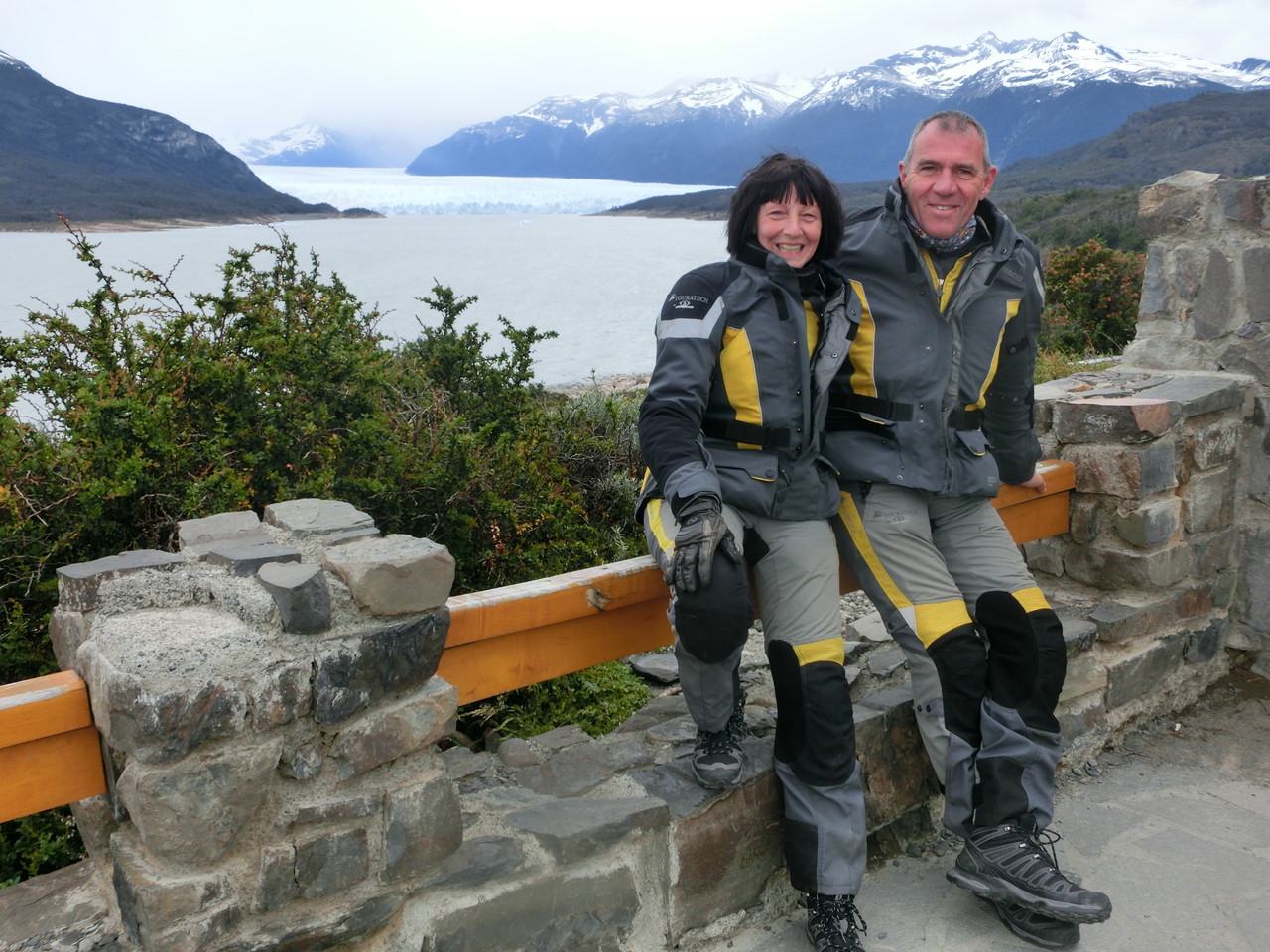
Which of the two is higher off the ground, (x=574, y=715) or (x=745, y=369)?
(x=745, y=369)

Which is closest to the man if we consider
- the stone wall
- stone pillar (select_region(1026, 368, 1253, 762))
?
the stone wall

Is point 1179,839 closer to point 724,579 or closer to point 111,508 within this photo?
point 724,579

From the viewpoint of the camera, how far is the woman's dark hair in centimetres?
238

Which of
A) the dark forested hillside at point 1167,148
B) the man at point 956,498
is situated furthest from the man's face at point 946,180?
the dark forested hillside at point 1167,148

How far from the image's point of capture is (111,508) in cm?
267

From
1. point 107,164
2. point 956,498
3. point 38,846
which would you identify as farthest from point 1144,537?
point 107,164

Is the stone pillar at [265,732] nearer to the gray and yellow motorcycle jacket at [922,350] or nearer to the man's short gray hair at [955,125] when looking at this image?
the gray and yellow motorcycle jacket at [922,350]

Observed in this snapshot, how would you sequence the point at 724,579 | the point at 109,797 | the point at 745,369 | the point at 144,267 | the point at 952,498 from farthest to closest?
the point at 144,267 → the point at 952,498 → the point at 745,369 → the point at 724,579 → the point at 109,797

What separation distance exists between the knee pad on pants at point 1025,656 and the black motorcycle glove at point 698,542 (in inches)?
33.0

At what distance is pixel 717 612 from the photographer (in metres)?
1.98

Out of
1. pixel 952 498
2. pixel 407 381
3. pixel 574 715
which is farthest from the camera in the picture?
pixel 407 381

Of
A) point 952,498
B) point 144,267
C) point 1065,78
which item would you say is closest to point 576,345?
point 144,267

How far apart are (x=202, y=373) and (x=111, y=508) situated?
569 millimetres

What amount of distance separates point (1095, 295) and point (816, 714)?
984cm
